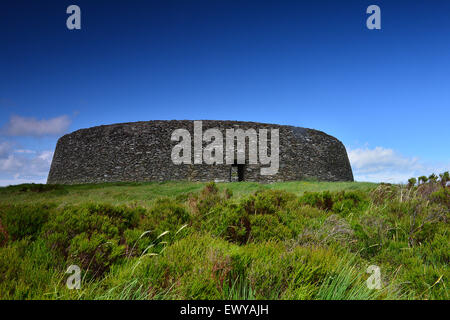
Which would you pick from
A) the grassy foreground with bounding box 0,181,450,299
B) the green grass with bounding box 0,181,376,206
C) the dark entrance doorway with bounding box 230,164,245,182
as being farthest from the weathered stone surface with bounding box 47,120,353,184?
the grassy foreground with bounding box 0,181,450,299

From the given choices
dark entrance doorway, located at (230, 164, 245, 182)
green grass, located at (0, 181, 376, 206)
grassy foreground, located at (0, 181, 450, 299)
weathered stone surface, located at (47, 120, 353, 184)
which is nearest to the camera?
grassy foreground, located at (0, 181, 450, 299)

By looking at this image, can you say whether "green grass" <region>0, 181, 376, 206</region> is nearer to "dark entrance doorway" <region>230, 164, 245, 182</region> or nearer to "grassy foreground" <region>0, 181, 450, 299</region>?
"grassy foreground" <region>0, 181, 450, 299</region>

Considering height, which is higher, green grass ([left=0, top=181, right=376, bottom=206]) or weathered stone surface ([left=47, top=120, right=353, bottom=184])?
weathered stone surface ([left=47, top=120, right=353, bottom=184])

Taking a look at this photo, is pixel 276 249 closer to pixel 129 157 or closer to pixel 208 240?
pixel 208 240

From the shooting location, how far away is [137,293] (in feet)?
7.87

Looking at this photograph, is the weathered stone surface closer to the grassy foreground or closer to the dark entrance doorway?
the dark entrance doorway

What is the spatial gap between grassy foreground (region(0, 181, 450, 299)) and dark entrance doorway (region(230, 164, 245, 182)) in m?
20.1

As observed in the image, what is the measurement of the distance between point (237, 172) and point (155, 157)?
834 centimetres

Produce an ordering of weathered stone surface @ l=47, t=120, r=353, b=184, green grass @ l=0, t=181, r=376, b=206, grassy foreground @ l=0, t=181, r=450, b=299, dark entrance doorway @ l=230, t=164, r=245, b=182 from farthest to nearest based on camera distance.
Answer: dark entrance doorway @ l=230, t=164, r=245, b=182, weathered stone surface @ l=47, t=120, r=353, b=184, green grass @ l=0, t=181, r=376, b=206, grassy foreground @ l=0, t=181, r=450, b=299

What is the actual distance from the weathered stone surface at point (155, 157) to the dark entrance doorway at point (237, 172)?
0.72ft

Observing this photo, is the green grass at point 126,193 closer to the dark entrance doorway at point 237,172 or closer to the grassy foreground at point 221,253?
the grassy foreground at point 221,253

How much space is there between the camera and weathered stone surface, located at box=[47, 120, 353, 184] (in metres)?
25.9

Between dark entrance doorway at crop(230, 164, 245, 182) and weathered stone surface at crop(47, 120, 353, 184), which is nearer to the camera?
weathered stone surface at crop(47, 120, 353, 184)

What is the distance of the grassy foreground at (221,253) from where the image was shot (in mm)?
2510
